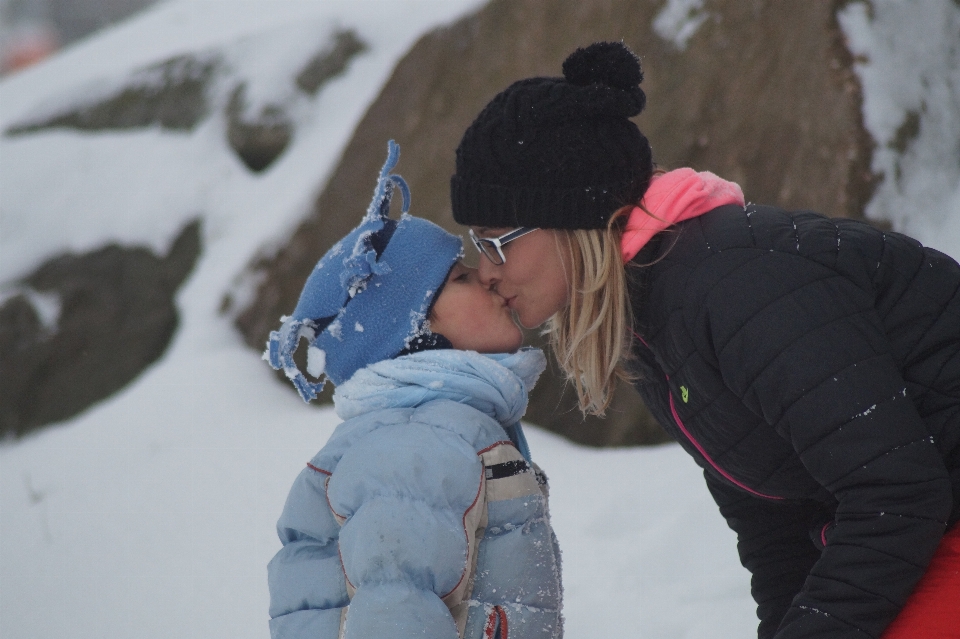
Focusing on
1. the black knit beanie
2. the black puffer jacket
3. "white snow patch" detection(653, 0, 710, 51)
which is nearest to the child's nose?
the black knit beanie

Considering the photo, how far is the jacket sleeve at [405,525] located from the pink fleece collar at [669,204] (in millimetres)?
526

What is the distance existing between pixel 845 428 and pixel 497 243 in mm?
786

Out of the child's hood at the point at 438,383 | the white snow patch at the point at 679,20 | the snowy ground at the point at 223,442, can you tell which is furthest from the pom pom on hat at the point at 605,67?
the white snow patch at the point at 679,20

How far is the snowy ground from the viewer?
2.90 m

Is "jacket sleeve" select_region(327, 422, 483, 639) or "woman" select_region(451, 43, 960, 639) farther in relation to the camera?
"jacket sleeve" select_region(327, 422, 483, 639)

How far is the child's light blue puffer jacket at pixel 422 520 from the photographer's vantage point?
1581 millimetres

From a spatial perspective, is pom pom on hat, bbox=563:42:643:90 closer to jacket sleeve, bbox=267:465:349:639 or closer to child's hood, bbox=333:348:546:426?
child's hood, bbox=333:348:546:426

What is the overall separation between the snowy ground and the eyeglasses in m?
1.27

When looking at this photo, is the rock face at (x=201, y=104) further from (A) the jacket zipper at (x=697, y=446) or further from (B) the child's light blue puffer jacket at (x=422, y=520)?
(A) the jacket zipper at (x=697, y=446)

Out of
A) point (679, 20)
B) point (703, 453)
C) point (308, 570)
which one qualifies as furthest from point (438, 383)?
point (679, 20)

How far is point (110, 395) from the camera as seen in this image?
506 cm

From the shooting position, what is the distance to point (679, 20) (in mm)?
3732

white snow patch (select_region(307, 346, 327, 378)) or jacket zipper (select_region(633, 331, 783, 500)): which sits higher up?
white snow patch (select_region(307, 346, 327, 378))

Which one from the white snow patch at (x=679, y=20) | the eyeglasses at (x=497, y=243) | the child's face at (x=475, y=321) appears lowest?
the child's face at (x=475, y=321)
